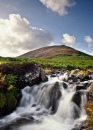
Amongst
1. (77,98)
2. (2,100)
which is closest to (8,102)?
(2,100)

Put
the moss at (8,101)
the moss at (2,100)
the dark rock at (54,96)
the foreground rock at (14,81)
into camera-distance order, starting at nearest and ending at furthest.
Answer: the moss at (2,100) < the moss at (8,101) < the foreground rock at (14,81) < the dark rock at (54,96)

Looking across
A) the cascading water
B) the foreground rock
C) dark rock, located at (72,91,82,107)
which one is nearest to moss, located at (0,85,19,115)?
the foreground rock

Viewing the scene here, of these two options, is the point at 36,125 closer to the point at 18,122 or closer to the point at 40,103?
the point at 18,122

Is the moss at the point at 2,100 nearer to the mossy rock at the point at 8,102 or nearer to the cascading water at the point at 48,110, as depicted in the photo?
the mossy rock at the point at 8,102

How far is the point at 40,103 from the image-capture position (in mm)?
26172

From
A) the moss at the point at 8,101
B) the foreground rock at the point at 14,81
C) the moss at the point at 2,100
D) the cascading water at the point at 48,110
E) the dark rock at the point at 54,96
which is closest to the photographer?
the cascading water at the point at 48,110

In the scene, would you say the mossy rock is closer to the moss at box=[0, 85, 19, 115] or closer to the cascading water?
the moss at box=[0, 85, 19, 115]

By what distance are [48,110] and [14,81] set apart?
519cm

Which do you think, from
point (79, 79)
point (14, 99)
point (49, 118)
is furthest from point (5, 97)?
point (79, 79)

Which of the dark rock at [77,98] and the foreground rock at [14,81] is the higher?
the foreground rock at [14,81]

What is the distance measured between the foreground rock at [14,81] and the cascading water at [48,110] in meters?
0.73

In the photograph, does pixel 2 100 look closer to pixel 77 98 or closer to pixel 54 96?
pixel 54 96

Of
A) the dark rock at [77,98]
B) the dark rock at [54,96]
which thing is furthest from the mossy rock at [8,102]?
the dark rock at [77,98]

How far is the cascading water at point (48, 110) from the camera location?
20.9m
